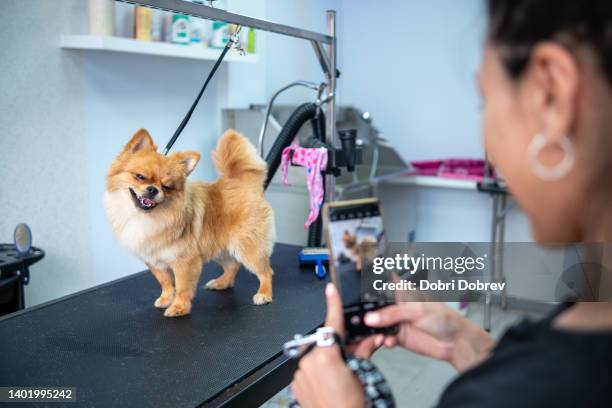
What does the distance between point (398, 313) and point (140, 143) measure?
709 millimetres

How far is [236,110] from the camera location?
264 centimetres

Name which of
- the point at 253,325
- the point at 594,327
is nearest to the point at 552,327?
the point at 594,327

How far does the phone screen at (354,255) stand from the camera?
0.71m

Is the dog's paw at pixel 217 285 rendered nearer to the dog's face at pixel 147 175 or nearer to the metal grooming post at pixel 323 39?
the dog's face at pixel 147 175

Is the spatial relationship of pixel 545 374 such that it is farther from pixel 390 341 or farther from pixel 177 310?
pixel 177 310

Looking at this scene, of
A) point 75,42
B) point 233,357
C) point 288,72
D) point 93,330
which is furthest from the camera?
point 288,72

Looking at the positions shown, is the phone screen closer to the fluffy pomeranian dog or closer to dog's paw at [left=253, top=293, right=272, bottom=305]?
the fluffy pomeranian dog

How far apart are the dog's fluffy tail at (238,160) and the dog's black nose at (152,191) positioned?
11.1 inches

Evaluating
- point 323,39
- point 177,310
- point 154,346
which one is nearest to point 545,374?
point 154,346

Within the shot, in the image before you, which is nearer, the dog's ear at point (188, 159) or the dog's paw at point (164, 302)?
the dog's ear at point (188, 159)

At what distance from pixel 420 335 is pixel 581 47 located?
1.55 feet

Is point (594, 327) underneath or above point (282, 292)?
above

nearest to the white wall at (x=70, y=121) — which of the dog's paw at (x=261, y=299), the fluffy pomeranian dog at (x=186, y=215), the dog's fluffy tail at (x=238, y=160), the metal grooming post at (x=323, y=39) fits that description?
the metal grooming post at (x=323, y=39)

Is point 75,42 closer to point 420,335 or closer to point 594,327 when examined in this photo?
point 420,335
